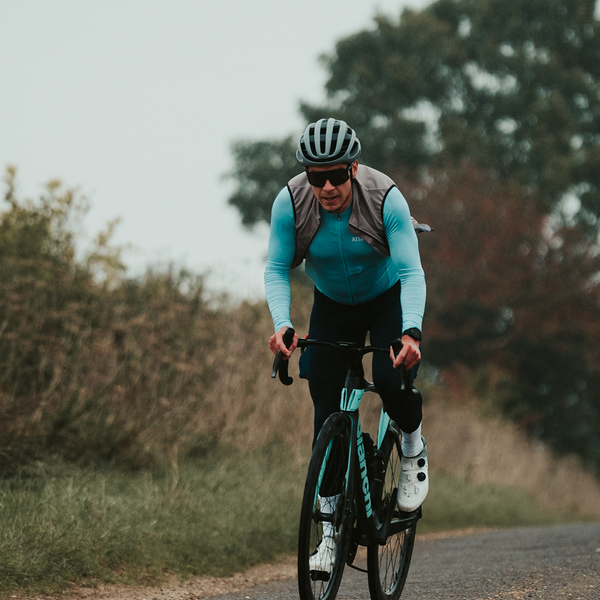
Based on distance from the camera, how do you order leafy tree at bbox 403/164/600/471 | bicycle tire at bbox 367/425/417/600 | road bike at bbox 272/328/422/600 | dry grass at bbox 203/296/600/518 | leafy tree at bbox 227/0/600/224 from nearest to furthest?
road bike at bbox 272/328/422/600 → bicycle tire at bbox 367/425/417/600 → dry grass at bbox 203/296/600/518 → leafy tree at bbox 403/164/600/471 → leafy tree at bbox 227/0/600/224

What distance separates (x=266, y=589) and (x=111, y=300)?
17.5 feet

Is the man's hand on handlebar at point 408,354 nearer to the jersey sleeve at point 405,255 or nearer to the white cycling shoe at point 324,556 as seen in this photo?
the jersey sleeve at point 405,255

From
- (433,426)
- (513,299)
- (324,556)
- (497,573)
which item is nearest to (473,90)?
(513,299)

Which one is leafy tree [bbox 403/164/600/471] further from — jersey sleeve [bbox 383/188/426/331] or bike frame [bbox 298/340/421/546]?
jersey sleeve [bbox 383/188/426/331]

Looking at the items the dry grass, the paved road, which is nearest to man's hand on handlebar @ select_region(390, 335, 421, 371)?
the paved road

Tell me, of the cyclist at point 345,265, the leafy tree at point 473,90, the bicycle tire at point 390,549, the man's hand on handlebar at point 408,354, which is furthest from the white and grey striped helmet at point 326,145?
the leafy tree at point 473,90

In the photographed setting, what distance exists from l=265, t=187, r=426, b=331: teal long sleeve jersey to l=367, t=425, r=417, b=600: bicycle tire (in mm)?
930

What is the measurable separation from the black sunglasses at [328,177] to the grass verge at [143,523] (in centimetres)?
264

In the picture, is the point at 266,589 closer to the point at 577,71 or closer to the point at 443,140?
the point at 443,140

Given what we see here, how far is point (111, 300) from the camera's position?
1032cm

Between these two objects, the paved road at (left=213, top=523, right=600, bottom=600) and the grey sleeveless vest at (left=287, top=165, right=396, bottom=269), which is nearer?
the grey sleeveless vest at (left=287, top=165, right=396, bottom=269)

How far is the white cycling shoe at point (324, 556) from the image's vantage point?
13.6 feet

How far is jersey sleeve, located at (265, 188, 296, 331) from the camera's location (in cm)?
452

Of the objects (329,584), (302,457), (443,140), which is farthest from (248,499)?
(443,140)
